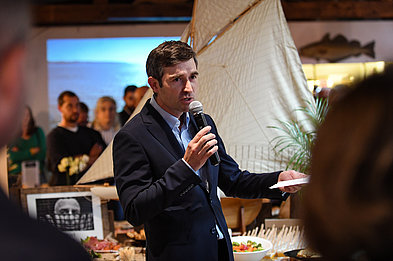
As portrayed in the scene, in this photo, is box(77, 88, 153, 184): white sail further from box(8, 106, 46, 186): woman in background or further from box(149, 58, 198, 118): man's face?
box(8, 106, 46, 186): woman in background

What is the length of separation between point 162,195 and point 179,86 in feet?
1.32

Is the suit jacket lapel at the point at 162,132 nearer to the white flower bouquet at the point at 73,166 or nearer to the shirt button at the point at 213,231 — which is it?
the shirt button at the point at 213,231

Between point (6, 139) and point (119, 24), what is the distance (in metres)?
7.10

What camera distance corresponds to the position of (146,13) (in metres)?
7.18

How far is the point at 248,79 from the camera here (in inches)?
113

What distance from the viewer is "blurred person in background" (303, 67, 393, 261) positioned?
1.80ft

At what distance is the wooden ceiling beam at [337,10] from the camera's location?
7.45m

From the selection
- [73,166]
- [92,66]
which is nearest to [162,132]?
[73,166]

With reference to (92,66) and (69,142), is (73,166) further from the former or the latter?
(92,66)

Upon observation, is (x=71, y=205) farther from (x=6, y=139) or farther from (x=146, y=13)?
(x=146, y=13)

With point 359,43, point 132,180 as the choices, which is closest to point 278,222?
point 132,180

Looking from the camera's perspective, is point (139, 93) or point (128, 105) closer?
point (139, 93)

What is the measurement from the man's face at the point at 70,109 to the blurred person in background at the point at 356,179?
13.0ft

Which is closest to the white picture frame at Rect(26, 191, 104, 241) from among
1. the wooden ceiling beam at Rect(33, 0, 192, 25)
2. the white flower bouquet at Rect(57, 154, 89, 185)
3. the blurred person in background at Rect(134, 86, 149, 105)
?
the white flower bouquet at Rect(57, 154, 89, 185)
